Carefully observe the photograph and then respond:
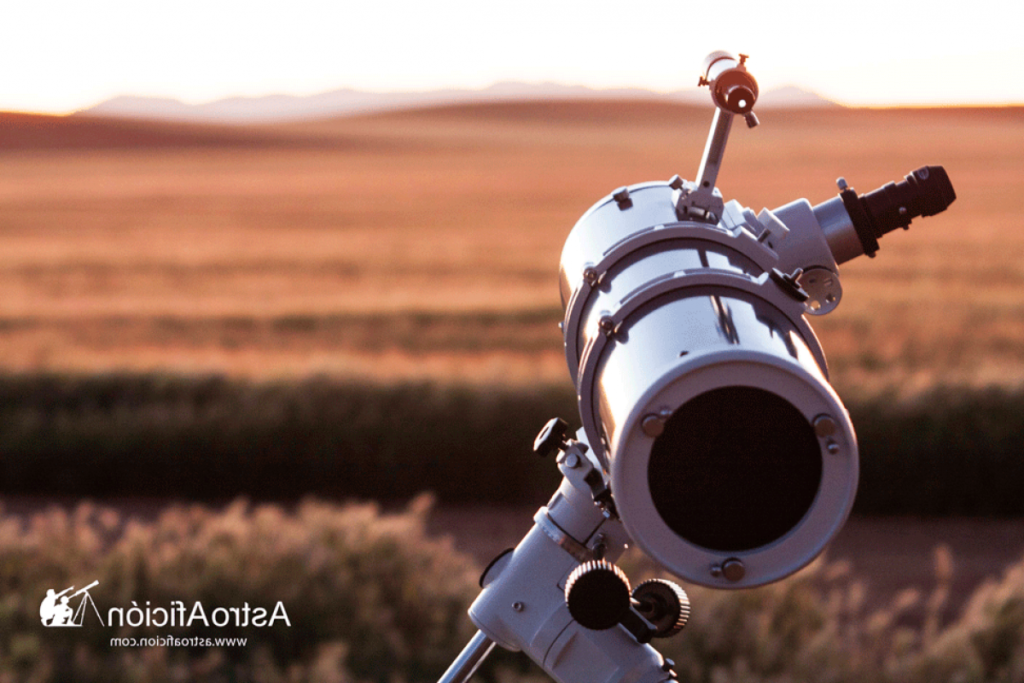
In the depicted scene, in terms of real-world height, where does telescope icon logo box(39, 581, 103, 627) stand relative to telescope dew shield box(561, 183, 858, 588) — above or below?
below

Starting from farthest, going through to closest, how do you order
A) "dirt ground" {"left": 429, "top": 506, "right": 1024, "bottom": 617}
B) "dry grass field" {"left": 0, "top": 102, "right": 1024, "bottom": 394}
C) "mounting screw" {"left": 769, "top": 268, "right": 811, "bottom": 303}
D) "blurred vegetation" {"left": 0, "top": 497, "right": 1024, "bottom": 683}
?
"dry grass field" {"left": 0, "top": 102, "right": 1024, "bottom": 394} → "dirt ground" {"left": 429, "top": 506, "right": 1024, "bottom": 617} → "blurred vegetation" {"left": 0, "top": 497, "right": 1024, "bottom": 683} → "mounting screw" {"left": 769, "top": 268, "right": 811, "bottom": 303}

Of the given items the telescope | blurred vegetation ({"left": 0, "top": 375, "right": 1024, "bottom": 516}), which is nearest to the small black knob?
the telescope

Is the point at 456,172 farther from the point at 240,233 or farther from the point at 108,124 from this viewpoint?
the point at 108,124

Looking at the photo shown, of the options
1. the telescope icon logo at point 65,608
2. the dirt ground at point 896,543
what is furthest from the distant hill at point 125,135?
the telescope icon logo at point 65,608

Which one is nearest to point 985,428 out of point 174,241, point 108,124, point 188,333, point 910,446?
point 910,446

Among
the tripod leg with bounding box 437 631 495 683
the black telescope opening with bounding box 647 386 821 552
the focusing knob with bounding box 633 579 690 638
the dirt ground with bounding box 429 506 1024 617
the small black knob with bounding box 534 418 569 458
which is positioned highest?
the black telescope opening with bounding box 647 386 821 552

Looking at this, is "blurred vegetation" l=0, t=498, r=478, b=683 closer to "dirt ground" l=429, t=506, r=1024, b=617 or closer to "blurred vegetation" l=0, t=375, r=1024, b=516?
"dirt ground" l=429, t=506, r=1024, b=617

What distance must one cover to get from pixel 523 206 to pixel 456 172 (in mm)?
11691

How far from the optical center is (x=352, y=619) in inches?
163

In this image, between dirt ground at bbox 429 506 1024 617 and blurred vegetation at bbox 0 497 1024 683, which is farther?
dirt ground at bbox 429 506 1024 617

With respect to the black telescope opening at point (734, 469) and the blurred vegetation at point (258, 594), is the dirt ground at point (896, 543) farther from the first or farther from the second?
the black telescope opening at point (734, 469)

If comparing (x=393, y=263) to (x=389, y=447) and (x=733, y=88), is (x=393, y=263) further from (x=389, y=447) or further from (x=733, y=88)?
(x=733, y=88)

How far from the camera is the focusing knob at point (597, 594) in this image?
1.31 metres

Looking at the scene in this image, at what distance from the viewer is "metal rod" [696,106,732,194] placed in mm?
1348
